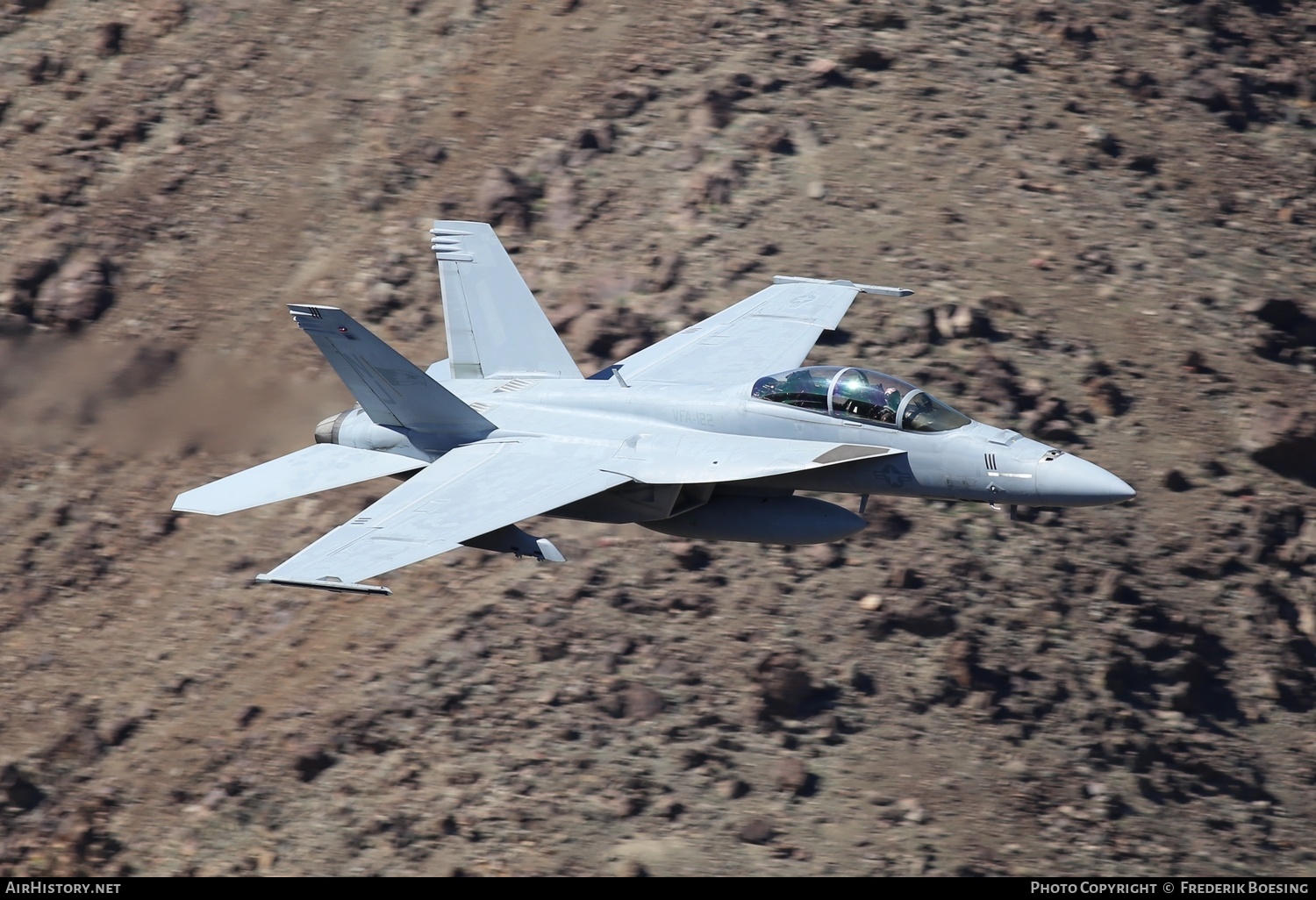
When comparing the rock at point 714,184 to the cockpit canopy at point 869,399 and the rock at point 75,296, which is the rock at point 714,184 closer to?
the cockpit canopy at point 869,399

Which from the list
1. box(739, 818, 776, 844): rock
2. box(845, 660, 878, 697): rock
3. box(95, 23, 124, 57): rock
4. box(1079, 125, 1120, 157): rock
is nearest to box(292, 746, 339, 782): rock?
box(739, 818, 776, 844): rock

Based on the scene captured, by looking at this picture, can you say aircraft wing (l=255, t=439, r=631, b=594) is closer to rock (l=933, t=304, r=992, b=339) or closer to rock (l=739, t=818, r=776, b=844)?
rock (l=739, t=818, r=776, b=844)

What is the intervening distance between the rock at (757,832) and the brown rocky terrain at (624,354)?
0.06m

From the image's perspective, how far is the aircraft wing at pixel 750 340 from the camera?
867 inches

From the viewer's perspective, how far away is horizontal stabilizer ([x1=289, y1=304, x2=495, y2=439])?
2012cm

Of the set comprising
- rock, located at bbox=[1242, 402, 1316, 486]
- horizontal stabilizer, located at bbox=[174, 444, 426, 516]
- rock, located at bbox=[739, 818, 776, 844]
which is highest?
horizontal stabilizer, located at bbox=[174, 444, 426, 516]

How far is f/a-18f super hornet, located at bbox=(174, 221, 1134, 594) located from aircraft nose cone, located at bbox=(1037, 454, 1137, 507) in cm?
3

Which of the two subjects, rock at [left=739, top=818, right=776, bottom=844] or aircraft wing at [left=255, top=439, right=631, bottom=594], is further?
rock at [left=739, top=818, right=776, bottom=844]

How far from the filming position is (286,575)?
17062mm

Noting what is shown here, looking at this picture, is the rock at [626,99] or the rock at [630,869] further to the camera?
the rock at [626,99]

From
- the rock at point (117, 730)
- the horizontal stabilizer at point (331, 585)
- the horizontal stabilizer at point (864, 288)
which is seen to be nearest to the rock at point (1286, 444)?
the horizontal stabilizer at point (864, 288)

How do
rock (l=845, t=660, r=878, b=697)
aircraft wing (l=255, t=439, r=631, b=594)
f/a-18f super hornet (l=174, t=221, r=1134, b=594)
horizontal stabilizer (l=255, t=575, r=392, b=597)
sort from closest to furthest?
1. horizontal stabilizer (l=255, t=575, r=392, b=597)
2. aircraft wing (l=255, t=439, r=631, b=594)
3. f/a-18f super hornet (l=174, t=221, r=1134, b=594)
4. rock (l=845, t=660, r=878, b=697)

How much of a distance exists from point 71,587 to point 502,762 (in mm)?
10084

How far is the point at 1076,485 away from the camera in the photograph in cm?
1811
